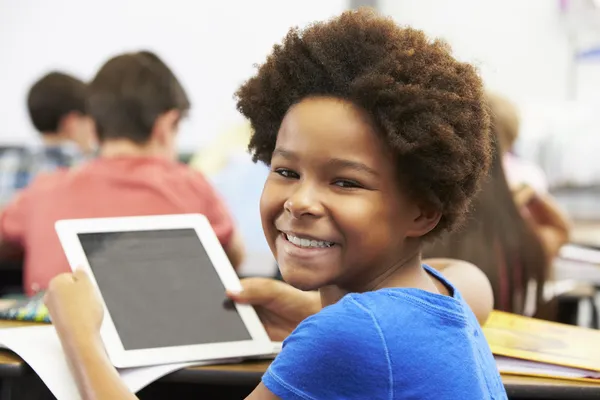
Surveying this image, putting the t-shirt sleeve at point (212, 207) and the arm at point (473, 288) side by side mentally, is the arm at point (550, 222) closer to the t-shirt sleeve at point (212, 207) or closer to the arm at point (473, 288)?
the t-shirt sleeve at point (212, 207)

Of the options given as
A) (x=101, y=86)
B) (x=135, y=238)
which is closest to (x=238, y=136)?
(x=101, y=86)

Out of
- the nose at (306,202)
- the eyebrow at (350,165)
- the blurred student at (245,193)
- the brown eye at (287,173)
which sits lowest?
the blurred student at (245,193)

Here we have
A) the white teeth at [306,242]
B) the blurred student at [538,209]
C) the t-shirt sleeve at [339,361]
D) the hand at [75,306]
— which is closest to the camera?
the t-shirt sleeve at [339,361]

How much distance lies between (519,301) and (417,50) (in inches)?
47.5

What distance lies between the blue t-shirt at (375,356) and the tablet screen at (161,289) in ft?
1.02

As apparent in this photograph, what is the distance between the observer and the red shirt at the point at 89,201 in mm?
2209

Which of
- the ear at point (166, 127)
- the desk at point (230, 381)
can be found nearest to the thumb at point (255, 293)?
the desk at point (230, 381)

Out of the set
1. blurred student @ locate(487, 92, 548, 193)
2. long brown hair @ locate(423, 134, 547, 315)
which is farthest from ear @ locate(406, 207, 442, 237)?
blurred student @ locate(487, 92, 548, 193)

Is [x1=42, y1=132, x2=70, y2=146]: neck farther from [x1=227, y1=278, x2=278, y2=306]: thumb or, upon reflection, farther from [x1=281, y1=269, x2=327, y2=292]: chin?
[x1=281, y1=269, x2=327, y2=292]: chin

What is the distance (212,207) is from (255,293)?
1.12m

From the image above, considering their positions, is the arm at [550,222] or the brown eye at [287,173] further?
the arm at [550,222]

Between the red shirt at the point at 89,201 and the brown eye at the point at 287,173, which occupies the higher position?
the brown eye at the point at 287,173

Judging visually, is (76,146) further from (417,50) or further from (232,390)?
(417,50)

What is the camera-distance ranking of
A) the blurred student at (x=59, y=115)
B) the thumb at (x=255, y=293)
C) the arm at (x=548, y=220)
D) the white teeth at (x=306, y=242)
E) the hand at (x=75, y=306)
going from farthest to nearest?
the blurred student at (x=59, y=115) → the arm at (x=548, y=220) → the thumb at (x=255, y=293) → the hand at (x=75, y=306) → the white teeth at (x=306, y=242)
